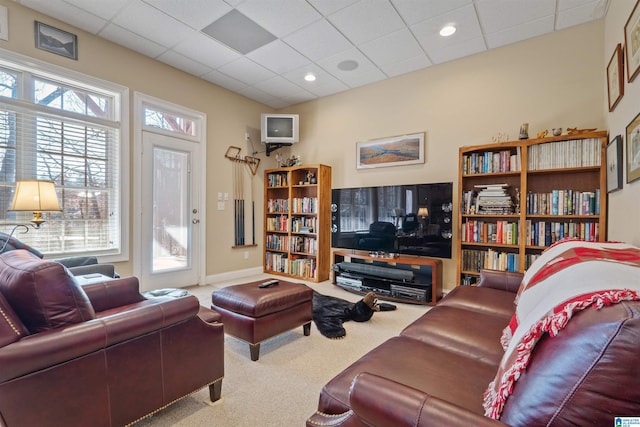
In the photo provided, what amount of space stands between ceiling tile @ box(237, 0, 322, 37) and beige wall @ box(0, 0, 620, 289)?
1.63 m

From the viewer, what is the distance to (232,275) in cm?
460

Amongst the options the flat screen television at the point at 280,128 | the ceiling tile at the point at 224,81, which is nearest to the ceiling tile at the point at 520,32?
the flat screen television at the point at 280,128

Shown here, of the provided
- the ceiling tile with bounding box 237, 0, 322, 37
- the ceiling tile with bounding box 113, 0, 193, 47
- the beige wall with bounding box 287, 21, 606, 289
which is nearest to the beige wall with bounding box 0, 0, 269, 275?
the ceiling tile with bounding box 113, 0, 193, 47

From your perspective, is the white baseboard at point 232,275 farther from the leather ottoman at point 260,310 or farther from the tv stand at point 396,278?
the leather ottoman at point 260,310

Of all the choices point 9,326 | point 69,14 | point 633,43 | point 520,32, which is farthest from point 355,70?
point 9,326

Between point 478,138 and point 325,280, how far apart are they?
2.85 meters

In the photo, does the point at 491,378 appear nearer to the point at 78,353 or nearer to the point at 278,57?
the point at 78,353

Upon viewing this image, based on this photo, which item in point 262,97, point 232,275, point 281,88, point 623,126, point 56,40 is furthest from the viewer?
point 262,97

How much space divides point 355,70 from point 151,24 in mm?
2392

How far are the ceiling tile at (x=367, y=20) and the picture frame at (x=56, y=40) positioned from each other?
2697mm

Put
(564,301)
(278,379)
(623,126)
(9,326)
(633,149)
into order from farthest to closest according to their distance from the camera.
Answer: (623,126), (278,379), (633,149), (9,326), (564,301)

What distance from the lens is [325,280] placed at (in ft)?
14.9

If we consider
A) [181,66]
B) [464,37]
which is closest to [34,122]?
[181,66]

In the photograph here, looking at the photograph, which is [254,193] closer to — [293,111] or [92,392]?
[293,111]
